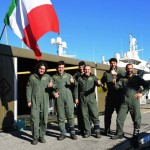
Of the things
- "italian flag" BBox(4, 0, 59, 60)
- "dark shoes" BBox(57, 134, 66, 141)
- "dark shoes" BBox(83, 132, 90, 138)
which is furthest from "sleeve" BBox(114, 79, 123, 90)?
"italian flag" BBox(4, 0, 59, 60)

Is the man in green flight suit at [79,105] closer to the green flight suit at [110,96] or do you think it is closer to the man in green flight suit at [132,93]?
the green flight suit at [110,96]

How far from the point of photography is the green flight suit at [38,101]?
733cm

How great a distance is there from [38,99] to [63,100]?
74cm

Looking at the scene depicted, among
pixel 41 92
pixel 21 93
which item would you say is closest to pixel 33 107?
pixel 41 92

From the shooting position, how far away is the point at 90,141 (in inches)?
303

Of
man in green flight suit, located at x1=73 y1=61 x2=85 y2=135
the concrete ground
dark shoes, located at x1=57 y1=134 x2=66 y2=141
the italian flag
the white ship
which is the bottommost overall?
the concrete ground

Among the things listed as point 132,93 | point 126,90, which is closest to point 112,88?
point 126,90

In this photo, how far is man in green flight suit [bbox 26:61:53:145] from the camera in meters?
7.34

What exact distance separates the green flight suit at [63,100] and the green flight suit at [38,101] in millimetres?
438

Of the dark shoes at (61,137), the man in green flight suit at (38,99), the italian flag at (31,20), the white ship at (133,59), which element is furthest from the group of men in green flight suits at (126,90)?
the white ship at (133,59)

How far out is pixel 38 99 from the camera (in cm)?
738

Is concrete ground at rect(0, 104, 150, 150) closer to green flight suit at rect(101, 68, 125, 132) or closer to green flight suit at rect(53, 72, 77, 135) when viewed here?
green flight suit at rect(53, 72, 77, 135)

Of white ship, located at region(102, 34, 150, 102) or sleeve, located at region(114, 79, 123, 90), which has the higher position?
white ship, located at region(102, 34, 150, 102)

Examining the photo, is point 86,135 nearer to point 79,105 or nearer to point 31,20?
point 79,105
